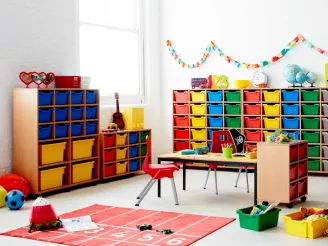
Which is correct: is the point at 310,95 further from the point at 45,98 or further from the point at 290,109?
the point at 45,98

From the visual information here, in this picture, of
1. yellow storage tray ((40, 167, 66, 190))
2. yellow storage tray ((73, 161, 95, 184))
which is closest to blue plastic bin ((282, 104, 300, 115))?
yellow storage tray ((73, 161, 95, 184))

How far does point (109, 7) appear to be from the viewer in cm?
936

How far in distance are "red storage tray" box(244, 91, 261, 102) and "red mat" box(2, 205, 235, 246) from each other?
3.60 m

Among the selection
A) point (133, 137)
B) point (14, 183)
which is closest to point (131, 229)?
point (14, 183)

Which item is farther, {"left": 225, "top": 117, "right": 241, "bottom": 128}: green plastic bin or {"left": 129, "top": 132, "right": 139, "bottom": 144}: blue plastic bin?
{"left": 225, "top": 117, "right": 241, "bottom": 128}: green plastic bin

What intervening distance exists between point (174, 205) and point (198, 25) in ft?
14.3

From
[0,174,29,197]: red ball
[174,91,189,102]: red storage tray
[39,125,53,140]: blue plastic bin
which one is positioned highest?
[174,91,189,102]: red storage tray

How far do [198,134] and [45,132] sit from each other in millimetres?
3184

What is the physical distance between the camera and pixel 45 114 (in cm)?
714

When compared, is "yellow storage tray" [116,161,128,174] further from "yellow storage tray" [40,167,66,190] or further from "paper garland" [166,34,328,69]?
"paper garland" [166,34,328,69]

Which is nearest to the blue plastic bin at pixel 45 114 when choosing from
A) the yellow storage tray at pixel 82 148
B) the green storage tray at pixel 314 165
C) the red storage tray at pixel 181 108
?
the yellow storage tray at pixel 82 148

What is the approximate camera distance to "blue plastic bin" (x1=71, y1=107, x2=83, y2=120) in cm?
762

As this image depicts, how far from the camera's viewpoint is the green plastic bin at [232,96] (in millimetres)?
9117

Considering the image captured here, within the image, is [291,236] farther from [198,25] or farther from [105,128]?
[198,25]
